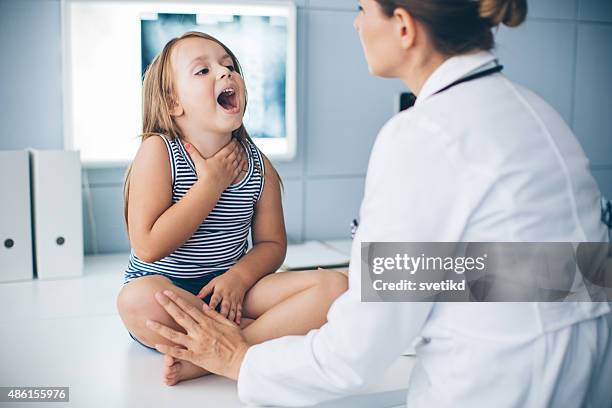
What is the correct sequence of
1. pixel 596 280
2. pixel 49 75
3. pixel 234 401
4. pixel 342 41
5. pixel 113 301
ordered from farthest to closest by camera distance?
pixel 342 41
pixel 49 75
pixel 113 301
pixel 234 401
pixel 596 280

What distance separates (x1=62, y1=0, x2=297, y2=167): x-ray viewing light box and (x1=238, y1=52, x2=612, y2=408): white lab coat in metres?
1.30

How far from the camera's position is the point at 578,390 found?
902mm

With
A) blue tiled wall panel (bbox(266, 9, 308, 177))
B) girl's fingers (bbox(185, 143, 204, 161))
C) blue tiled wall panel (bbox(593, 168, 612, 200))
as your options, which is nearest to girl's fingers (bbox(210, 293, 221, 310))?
girl's fingers (bbox(185, 143, 204, 161))

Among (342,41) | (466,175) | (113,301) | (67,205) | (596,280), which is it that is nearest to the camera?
(466,175)

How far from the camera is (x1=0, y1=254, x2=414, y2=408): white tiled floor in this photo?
117cm

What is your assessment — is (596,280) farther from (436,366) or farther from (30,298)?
(30,298)

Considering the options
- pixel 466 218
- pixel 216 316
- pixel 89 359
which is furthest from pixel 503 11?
pixel 89 359

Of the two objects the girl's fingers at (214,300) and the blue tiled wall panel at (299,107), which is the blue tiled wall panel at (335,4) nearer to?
the blue tiled wall panel at (299,107)

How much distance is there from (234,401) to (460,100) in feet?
2.03

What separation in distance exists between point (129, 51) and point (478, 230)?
1477mm

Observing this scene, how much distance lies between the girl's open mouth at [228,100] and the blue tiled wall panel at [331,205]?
0.84 meters

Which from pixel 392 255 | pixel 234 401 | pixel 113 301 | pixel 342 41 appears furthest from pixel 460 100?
pixel 342 41

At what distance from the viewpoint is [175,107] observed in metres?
1.50

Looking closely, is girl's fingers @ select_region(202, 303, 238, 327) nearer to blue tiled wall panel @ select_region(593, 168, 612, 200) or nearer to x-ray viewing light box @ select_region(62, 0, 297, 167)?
x-ray viewing light box @ select_region(62, 0, 297, 167)
